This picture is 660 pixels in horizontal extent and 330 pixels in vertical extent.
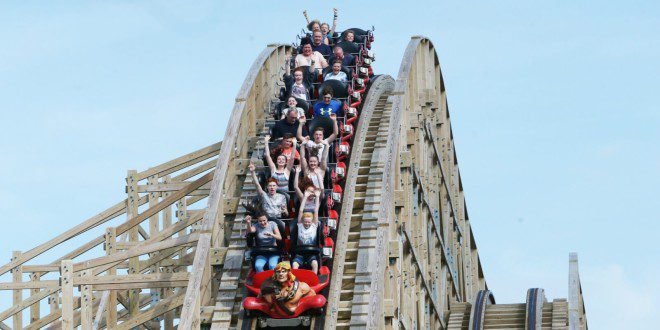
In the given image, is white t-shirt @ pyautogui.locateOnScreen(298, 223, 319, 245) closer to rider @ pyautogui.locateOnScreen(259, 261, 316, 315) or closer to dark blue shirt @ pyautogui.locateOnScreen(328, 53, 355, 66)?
rider @ pyautogui.locateOnScreen(259, 261, 316, 315)

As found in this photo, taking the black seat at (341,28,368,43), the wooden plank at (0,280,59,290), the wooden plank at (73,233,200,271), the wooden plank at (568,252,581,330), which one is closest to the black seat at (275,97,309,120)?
the wooden plank at (73,233,200,271)

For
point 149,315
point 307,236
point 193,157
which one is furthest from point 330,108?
point 149,315

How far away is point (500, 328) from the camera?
23.1m

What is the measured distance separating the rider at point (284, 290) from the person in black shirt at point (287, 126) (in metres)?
3.27

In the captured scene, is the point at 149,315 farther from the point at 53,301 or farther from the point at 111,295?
the point at 53,301

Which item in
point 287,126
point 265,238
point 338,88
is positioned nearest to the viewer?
point 265,238

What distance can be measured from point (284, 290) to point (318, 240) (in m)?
1.02

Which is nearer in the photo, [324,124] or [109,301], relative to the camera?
[324,124]

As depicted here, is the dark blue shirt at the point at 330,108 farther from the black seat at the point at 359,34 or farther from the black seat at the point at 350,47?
the black seat at the point at 359,34

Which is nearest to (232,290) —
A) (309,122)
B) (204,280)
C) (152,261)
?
(204,280)

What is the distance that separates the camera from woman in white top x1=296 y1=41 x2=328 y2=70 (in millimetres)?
21984

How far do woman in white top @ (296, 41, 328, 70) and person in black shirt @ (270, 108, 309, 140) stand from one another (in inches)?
98.5

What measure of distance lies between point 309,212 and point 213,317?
167 cm

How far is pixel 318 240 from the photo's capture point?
1709 centimetres
